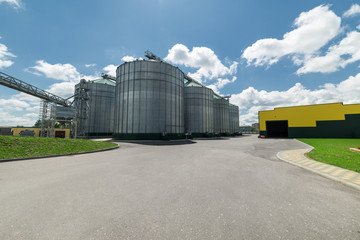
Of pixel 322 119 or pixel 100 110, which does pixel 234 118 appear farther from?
Answer: pixel 100 110

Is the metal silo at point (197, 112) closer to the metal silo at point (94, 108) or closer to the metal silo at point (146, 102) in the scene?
the metal silo at point (146, 102)

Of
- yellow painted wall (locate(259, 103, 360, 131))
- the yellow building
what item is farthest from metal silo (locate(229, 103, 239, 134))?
the yellow building

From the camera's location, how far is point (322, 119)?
37.2 metres

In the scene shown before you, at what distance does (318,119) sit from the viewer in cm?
3759

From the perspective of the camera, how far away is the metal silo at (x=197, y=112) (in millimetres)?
43250

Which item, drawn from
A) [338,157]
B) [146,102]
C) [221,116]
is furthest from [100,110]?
[338,157]

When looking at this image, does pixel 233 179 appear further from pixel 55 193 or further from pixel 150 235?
pixel 55 193

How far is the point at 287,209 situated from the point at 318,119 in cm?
4984

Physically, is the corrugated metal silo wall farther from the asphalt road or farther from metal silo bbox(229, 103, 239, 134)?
metal silo bbox(229, 103, 239, 134)

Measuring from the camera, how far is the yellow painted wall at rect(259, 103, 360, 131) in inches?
1399

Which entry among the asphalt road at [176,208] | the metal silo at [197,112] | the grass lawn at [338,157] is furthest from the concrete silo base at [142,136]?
the grass lawn at [338,157]

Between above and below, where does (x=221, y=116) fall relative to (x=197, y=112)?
below

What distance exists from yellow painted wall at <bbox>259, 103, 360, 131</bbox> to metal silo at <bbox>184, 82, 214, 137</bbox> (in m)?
19.9

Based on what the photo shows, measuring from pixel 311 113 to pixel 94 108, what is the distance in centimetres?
6484
